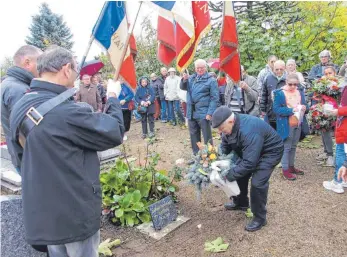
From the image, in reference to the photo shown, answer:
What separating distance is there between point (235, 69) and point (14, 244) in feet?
11.7

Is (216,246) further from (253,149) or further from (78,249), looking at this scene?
(78,249)

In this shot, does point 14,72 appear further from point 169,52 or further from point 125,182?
point 169,52

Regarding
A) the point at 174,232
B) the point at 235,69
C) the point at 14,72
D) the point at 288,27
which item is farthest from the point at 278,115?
the point at 288,27

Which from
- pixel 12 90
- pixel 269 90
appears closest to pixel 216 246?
pixel 12 90

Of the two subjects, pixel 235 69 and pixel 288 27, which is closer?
pixel 235 69

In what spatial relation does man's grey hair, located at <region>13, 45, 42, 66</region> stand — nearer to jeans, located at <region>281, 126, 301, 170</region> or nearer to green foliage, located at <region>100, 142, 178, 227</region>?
green foliage, located at <region>100, 142, 178, 227</region>

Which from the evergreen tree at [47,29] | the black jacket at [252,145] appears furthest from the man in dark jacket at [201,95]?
the evergreen tree at [47,29]

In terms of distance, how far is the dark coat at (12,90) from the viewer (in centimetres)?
291

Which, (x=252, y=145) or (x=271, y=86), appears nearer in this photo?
(x=252, y=145)

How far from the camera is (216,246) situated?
3340 millimetres

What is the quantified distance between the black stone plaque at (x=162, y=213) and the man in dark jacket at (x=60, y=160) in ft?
5.43

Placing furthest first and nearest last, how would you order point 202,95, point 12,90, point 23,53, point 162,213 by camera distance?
1. point 202,95
2. point 162,213
3. point 23,53
4. point 12,90

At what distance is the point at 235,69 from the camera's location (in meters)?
4.50

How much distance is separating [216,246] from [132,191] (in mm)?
1409
